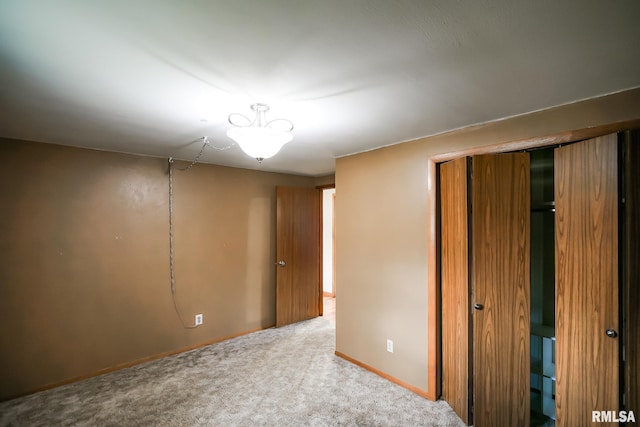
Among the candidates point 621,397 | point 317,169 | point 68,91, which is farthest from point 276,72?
point 317,169

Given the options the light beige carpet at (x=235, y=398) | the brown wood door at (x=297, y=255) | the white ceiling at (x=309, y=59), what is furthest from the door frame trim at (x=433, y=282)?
the brown wood door at (x=297, y=255)

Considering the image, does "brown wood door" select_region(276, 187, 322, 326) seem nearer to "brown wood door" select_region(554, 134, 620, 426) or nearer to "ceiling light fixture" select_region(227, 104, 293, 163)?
"ceiling light fixture" select_region(227, 104, 293, 163)


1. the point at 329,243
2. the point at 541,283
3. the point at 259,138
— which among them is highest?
the point at 259,138

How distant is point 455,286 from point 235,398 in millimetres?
2080

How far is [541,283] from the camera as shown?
7.90 feet

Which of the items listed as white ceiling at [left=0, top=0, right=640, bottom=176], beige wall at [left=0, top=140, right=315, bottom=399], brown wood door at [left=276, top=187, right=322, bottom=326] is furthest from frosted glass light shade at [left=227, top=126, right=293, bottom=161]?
brown wood door at [left=276, top=187, right=322, bottom=326]

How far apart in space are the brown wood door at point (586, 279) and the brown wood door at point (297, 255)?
333cm

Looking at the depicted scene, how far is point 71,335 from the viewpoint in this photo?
9.50 feet

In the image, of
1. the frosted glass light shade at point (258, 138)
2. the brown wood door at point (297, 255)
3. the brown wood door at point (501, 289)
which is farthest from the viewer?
the brown wood door at point (297, 255)

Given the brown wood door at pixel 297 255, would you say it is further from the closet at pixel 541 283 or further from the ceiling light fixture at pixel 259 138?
the ceiling light fixture at pixel 259 138

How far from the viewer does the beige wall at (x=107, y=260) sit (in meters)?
2.68

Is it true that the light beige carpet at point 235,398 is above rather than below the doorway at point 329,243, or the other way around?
below

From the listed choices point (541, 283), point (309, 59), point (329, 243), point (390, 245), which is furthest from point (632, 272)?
point (329, 243)

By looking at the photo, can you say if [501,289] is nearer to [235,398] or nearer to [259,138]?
[259,138]
